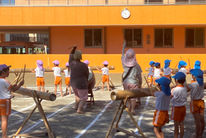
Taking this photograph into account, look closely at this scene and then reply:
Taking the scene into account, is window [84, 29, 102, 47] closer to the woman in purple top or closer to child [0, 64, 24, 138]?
the woman in purple top

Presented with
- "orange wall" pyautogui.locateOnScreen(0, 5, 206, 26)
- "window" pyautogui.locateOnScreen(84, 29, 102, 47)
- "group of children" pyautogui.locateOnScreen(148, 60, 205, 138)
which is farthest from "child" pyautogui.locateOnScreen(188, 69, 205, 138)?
"window" pyautogui.locateOnScreen(84, 29, 102, 47)

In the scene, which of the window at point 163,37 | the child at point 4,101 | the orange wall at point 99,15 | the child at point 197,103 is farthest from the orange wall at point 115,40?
the child at point 4,101

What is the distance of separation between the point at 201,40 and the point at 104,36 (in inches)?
284

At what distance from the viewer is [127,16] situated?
21359mm

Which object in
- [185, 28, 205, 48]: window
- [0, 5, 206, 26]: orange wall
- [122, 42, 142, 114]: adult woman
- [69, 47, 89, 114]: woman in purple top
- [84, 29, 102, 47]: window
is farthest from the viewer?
[84, 29, 102, 47]: window

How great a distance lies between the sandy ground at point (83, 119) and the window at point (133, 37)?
10.2 meters

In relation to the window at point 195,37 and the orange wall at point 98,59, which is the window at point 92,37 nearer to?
the orange wall at point 98,59

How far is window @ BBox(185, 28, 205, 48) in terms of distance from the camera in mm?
23094

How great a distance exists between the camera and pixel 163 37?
23.1 meters

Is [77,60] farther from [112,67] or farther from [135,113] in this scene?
[112,67]

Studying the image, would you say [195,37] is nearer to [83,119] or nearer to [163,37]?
[163,37]

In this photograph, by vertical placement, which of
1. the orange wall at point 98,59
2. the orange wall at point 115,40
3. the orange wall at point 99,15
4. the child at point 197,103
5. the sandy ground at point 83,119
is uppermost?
the orange wall at point 99,15

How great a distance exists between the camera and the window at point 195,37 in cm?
2309

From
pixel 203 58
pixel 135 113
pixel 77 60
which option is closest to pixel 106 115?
pixel 135 113
